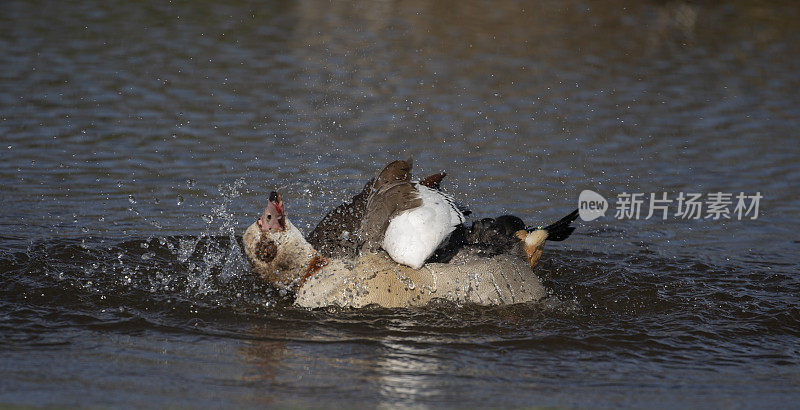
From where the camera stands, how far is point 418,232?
588 cm

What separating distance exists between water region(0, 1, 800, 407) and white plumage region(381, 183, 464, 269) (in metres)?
0.46

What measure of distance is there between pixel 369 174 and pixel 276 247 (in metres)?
3.27

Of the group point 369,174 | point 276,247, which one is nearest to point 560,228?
point 276,247

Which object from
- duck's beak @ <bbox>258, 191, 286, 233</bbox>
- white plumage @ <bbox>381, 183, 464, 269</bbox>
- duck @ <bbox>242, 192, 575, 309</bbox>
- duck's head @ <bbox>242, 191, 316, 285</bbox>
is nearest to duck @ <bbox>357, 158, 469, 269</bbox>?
white plumage @ <bbox>381, 183, 464, 269</bbox>

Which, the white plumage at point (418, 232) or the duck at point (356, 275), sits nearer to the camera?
the white plumage at point (418, 232)

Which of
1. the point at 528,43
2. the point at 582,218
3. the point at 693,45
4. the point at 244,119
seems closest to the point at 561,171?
the point at 582,218

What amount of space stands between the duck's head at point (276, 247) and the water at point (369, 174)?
0.26 metres

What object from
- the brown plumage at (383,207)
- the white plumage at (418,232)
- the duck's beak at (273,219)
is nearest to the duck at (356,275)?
the duck's beak at (273,219)

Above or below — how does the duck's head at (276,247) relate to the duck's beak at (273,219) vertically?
below

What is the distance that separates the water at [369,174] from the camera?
201 inches

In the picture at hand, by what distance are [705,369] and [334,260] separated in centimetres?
238

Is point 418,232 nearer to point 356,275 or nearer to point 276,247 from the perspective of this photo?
point 356,275

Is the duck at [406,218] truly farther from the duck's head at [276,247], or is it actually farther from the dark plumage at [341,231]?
the duck's head at [276,247]

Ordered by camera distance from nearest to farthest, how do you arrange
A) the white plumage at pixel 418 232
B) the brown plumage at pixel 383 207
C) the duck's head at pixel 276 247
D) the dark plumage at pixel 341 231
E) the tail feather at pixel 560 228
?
the white plumage at pixel 418 232 < the duck's head at pixel 276 247 < the brown plumage at pixel 383 207 < the dark plumage at pixel 341 231 < the tail feather at pixel 560 228
